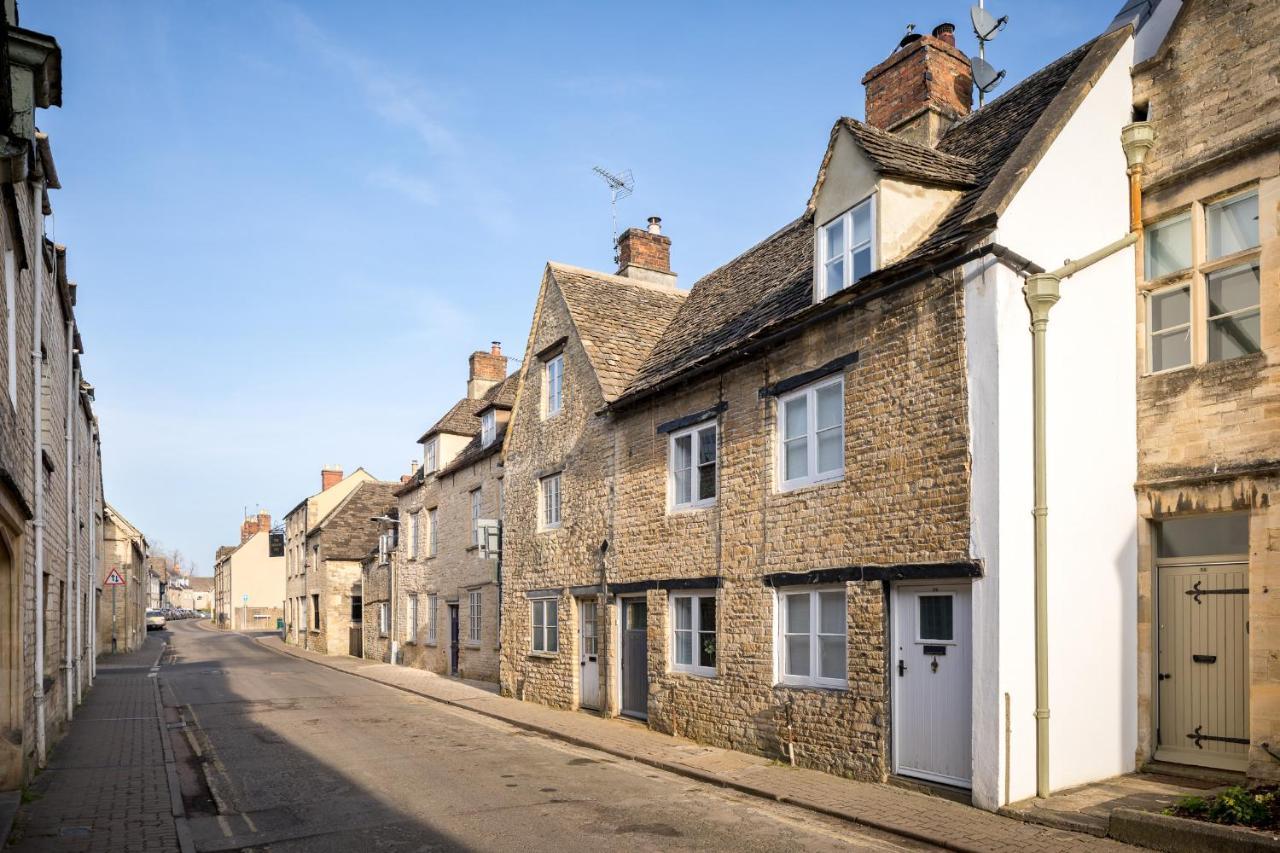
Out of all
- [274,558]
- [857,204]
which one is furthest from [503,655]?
[274,558]

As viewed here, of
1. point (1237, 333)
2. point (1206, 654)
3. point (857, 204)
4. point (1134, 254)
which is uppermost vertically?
point (857, 204)

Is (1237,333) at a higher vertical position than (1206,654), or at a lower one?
higher

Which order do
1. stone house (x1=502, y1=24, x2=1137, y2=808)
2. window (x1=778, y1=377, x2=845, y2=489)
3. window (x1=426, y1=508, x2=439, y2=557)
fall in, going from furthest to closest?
window (x1=426, y1=508, x2=439, y2=557), window (x1=778, y1=377, x2=845, y2=489), stone house (x1=502, y1=24, x2=1137, y2=808)

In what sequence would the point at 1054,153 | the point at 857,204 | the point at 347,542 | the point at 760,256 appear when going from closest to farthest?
the point at 1054,153
the point at 857,204
the point at 760,256
the point at 347,542

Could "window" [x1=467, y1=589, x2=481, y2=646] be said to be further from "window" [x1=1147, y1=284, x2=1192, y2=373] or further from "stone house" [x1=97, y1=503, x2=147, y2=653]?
"window" [x1=1147, y1=284, x2=1192, y2=373]

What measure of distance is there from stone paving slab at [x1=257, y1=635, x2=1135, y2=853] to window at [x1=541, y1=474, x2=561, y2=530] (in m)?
3.61

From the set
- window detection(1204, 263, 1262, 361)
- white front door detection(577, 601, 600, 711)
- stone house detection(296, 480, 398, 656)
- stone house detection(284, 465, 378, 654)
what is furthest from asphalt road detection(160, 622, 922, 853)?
stone house detection(284, 465, 378, 654)

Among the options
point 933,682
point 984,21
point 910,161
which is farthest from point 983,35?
point 933,682

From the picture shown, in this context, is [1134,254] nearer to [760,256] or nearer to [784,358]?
[784,358]

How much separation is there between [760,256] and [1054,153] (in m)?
8.09

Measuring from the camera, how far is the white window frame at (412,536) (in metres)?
33.0

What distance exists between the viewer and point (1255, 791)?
8.80 m

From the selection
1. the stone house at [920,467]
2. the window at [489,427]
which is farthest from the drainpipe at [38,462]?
the window at [489,427]

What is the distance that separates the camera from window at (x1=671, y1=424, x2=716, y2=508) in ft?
49.3
